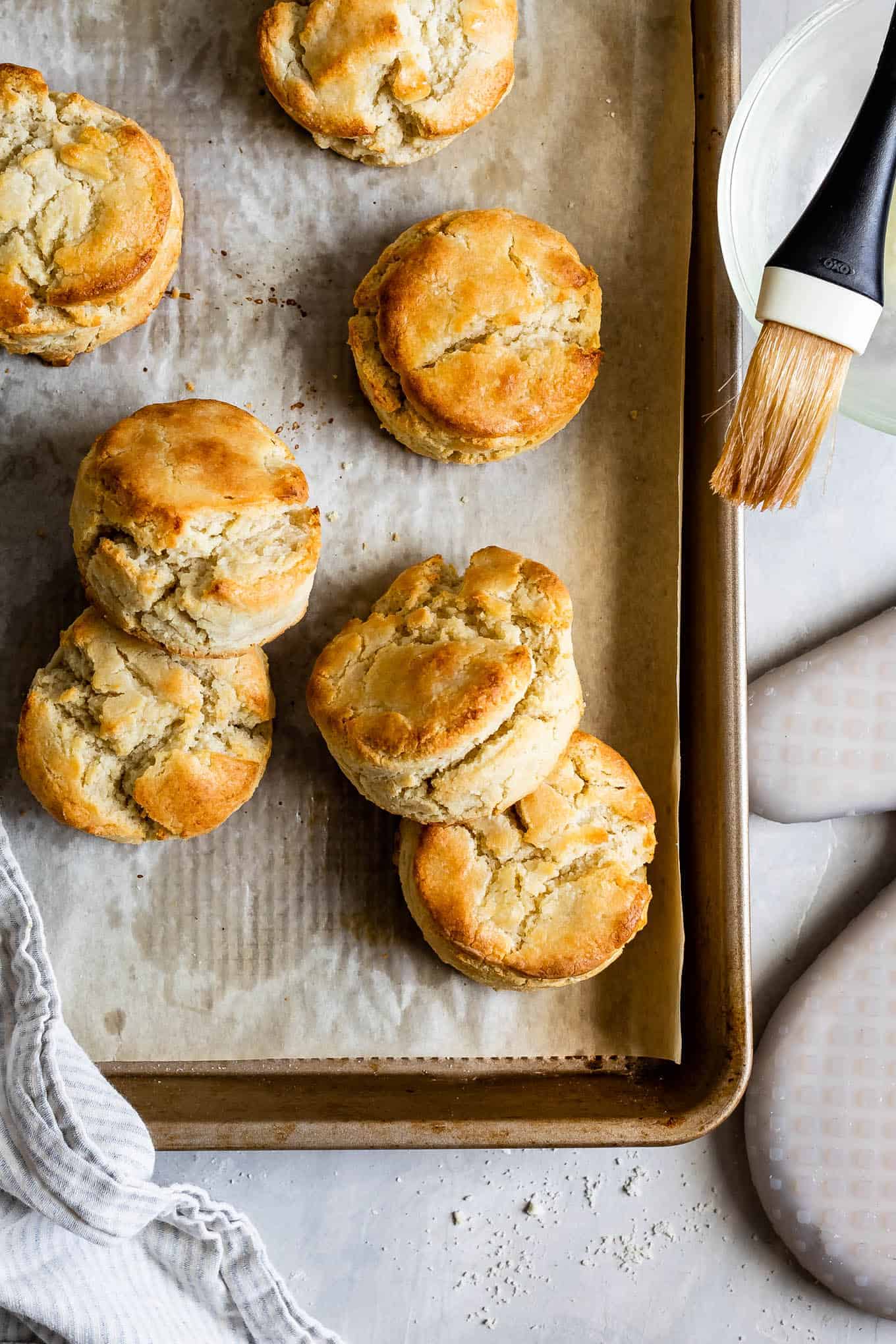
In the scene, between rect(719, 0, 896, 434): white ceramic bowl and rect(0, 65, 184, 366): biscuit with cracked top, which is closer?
rect(0, 65, 184, 366): biscuit with cracked top

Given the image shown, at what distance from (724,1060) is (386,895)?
2.52 feet

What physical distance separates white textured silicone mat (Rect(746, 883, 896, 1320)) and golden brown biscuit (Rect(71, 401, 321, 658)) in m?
1.53

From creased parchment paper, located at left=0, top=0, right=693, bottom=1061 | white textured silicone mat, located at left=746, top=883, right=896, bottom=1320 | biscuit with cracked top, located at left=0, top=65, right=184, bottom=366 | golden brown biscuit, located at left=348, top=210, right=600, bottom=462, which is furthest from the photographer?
white textured silicone mat, located at left=746, top=883, right=896, bottom=1320

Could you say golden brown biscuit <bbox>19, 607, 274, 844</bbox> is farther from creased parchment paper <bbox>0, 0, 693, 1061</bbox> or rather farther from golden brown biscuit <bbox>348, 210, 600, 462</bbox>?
golden brown biscuit <bbox>348, 210, 600, 462</bbox>

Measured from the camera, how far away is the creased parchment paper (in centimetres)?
227

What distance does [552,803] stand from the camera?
7.09 feet

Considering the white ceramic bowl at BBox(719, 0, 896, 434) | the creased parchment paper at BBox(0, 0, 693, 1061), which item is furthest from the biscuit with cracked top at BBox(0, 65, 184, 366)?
the white ceramic bowl at BBox(719, 0, 896, 434)

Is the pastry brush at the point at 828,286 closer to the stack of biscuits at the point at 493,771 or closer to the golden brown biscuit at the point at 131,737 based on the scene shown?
the stack of biscuits at the point at 493,771

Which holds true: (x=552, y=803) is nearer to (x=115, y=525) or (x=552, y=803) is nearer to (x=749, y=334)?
(x=115, y=525)

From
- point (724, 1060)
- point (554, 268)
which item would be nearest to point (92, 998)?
point (724, 1060)

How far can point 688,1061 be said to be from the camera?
7.73ft

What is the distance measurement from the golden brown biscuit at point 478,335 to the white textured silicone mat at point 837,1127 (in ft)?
4.78

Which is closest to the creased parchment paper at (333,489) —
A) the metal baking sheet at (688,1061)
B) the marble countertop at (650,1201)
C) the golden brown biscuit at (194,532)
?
the metal baking sheet at (688,1061)

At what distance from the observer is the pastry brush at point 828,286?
1847 mm
